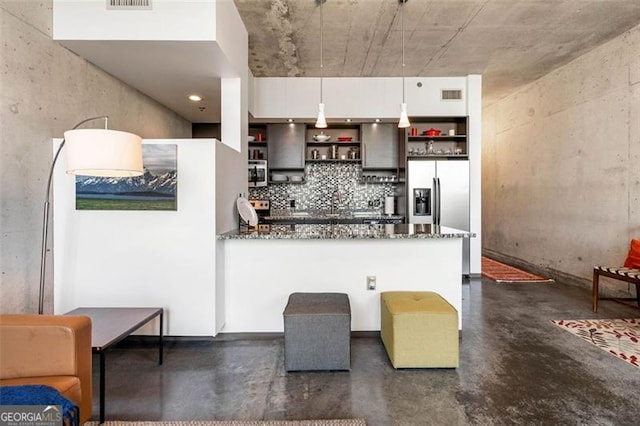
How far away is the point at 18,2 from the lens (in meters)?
2.45

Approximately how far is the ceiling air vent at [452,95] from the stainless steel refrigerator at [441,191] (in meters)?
1.07

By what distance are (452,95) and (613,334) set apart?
13.1 feet

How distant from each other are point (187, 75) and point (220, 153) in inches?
49.7

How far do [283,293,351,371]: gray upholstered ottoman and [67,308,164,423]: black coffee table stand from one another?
1.00 m

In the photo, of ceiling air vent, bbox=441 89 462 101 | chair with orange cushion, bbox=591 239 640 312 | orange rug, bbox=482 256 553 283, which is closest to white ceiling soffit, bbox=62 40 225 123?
ceiling air vent, bbox=441 89 462 101

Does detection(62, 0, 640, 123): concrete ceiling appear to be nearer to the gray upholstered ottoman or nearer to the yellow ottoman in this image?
the gray upholstered ottoman

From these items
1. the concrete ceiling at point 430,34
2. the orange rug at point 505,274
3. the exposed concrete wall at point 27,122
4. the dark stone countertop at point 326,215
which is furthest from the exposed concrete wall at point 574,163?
the exposed concrete wall at point 27,122

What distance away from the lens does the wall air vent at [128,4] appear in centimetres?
276

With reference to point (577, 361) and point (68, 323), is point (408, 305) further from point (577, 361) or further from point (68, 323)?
point (68, 323)

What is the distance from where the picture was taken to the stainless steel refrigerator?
5482 millimetres

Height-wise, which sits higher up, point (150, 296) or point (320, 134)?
point (320, 134)

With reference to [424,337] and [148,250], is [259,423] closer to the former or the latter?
[424,337]

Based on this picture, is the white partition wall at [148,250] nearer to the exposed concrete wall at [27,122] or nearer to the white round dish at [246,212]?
the exposed concrete wall at [27,122]

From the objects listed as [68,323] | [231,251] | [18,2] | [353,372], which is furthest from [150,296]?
[18,2]
